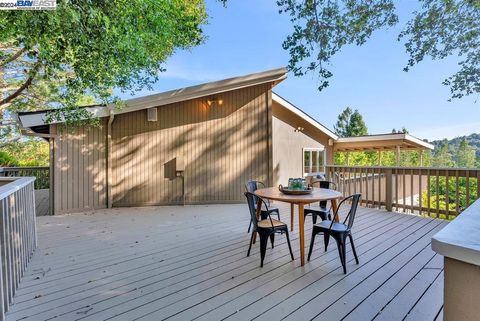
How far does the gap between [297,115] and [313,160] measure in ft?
6.74

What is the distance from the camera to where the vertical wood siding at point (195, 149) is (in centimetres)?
632

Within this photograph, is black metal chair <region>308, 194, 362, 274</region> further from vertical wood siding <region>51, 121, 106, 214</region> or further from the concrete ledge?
vertical wood siding <region>51, 121, 106, 214</region>

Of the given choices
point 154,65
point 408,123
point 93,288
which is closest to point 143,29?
point 154,65

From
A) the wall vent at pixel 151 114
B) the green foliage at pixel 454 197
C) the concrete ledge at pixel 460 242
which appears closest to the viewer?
the concrete ledge at pixel 460 242

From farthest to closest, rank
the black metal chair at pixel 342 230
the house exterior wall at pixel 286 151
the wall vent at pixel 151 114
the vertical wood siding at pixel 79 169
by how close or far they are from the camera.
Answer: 1. the house exterior wall at pixel 286 151
2. the wall vent at pixel 151 114
3. the vertical wood siding at pixel 79 169
4. the black metal chair at pixel 342 230

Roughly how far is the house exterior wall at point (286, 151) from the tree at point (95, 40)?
4.14m

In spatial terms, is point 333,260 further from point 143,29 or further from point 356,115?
point 356,115

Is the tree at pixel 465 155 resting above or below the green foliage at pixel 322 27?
below

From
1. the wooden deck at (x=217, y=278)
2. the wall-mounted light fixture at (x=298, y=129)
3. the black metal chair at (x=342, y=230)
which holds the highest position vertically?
the wall-mounted light fixture at (x=298, y=129)

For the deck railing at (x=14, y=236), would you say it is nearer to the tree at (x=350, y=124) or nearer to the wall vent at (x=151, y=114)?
the wall vent at (x=151, y=114)

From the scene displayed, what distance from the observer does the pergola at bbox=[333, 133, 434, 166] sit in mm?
9891

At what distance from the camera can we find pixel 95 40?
3.32 meters

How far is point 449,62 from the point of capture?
5.96m

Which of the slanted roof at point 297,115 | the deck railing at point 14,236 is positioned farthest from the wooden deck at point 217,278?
the slanted roof at point 297,115
